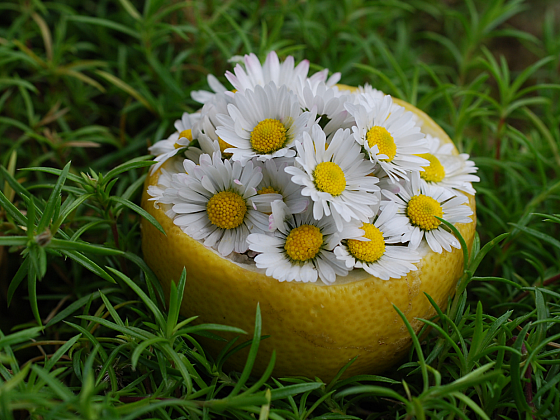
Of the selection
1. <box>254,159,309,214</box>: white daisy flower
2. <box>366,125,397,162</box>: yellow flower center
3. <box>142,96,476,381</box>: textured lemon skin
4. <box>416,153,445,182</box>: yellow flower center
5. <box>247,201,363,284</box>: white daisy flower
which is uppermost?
<box>366,125,397,162</box>: yellow flower center

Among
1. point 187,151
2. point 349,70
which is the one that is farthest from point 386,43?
point 187,151

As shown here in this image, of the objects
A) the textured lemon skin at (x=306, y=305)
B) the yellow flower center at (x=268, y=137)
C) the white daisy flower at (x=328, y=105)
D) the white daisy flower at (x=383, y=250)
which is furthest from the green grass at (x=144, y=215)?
the white daisy flower at (x=328, y=105)

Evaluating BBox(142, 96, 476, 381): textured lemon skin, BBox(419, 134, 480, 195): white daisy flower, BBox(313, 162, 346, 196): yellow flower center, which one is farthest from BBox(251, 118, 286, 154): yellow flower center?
BBox(419, 134, 480, 195): white daisy flower

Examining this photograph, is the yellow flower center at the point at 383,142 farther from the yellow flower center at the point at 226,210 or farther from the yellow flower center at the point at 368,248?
the yellow flower center at the point at 226,210

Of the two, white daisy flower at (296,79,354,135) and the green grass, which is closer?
the green grass

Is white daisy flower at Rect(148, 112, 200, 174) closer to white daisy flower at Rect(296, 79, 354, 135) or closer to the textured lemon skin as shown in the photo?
the textured lemon skin

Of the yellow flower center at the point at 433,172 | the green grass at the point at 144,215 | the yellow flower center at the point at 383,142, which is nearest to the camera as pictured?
the green grass at the point at 144,215
